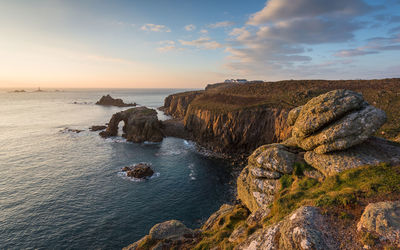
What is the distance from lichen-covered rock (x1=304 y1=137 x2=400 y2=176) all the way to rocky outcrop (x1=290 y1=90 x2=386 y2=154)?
899 millimetres

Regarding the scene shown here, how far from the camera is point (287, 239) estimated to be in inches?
433

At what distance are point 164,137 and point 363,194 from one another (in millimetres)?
72829

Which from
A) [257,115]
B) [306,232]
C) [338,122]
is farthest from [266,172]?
[257,115]

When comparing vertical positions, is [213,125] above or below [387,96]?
below

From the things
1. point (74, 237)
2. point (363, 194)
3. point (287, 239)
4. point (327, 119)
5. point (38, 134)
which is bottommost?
point (74, 237)

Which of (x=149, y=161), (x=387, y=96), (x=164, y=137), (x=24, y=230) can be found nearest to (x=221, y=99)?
(x=164, y=137)

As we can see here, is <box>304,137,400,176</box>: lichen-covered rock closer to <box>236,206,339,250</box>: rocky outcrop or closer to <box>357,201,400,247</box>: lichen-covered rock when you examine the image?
<box>357,201,400,247</box>: lichen-covered rock

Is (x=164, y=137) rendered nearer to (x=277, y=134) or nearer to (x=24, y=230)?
(x=277, y=134)

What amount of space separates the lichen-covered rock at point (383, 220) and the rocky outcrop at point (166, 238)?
52.9 feet

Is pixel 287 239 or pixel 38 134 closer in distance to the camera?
pixel 287 239

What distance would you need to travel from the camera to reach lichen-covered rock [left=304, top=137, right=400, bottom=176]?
1769 centimetres

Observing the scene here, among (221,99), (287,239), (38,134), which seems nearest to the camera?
(287,239)

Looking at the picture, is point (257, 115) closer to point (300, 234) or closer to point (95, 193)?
point (95, 193)

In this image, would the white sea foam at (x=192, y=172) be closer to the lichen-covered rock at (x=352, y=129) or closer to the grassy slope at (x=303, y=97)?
the grassy slope at (x=303, y=97)
